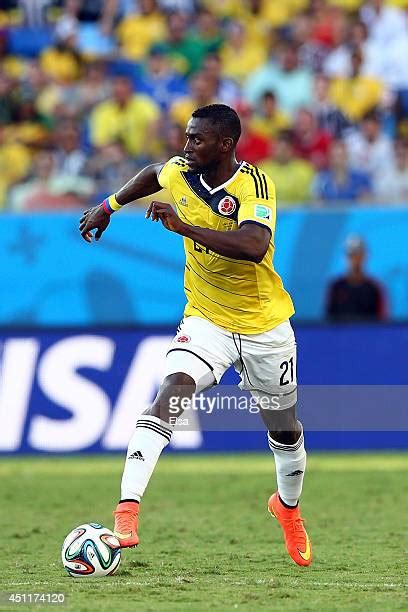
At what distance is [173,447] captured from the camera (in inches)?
477

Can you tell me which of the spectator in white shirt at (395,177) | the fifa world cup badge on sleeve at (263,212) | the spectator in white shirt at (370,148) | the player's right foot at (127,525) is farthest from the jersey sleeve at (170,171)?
the spectator in white shirt at (370,148)

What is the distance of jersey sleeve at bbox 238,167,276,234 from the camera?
6.49 meters

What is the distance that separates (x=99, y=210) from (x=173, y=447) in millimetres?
5407

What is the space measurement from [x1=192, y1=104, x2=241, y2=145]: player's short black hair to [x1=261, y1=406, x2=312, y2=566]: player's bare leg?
156cm

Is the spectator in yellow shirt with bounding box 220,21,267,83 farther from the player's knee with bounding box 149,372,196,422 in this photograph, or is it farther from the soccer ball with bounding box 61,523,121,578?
the soccer ball with bounding box 61,523,121,578

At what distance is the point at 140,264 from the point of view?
1319cm

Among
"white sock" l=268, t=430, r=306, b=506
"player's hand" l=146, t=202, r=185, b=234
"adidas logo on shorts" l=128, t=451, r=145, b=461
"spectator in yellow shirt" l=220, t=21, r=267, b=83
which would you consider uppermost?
"player's hand" l=146, t=202, r=185, b=234

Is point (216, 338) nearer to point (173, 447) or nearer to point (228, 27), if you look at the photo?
point (173, 447)

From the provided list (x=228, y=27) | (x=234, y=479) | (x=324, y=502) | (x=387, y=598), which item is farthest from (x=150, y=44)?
(x=387, y=598)

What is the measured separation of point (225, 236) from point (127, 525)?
152 cm

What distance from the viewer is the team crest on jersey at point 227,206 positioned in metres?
6.68

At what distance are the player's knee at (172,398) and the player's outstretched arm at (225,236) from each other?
0.72 meters

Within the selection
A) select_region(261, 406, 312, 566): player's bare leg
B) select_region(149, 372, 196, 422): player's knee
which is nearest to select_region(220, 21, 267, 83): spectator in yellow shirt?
select_region(261, 406, 312, 566): player's bare leg

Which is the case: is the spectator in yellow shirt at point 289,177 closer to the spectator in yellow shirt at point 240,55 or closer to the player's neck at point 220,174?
the spectator in yellow shirt at point 240,55
